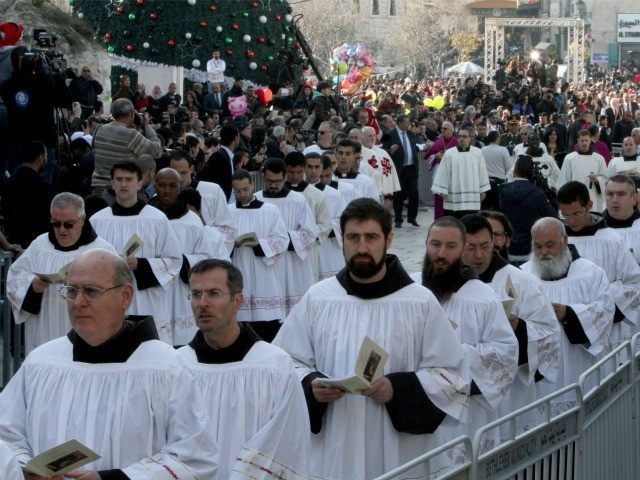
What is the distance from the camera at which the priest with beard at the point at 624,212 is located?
476 inches

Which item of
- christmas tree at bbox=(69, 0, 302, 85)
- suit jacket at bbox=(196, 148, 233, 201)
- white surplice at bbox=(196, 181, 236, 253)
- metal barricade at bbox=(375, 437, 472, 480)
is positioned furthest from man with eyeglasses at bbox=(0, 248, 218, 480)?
christmas tree at bbox=(69, 0, 302, 85)

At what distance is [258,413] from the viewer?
244 inches

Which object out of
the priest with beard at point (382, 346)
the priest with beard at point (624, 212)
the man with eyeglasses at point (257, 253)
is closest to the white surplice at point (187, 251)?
the man with eyeglasses at point (257, 253)

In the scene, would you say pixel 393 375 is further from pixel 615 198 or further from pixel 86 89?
pixel 86 89

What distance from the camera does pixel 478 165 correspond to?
2030cm

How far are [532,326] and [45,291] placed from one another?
3553 mm

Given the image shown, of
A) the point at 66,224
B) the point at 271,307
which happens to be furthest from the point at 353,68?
the point at 66,224

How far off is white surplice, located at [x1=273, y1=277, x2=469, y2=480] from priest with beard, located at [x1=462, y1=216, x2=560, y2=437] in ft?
5.57

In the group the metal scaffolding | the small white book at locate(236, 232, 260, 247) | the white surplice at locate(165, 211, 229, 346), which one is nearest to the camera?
the white surplice at locate(165, 211, 229, 346)

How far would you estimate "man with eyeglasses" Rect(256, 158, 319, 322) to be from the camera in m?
13.7

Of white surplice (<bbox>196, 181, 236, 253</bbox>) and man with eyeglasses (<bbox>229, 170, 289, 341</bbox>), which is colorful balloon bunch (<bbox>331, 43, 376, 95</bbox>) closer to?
man with eyeglasses (<bbox>229, 170, 289, 341</bbox>)

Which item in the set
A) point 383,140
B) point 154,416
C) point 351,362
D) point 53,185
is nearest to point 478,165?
point 383,140

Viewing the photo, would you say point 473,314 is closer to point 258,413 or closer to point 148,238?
point 258,413

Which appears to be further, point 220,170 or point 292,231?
point 220,170
